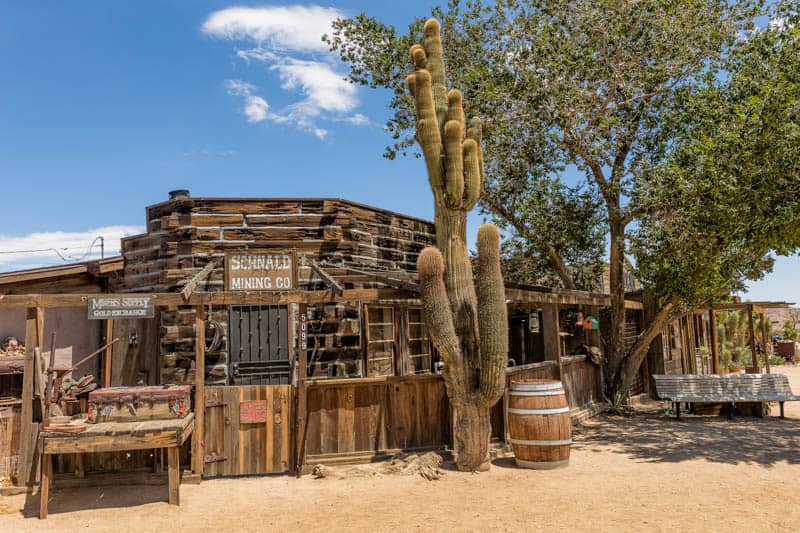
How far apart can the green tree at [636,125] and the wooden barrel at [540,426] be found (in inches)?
192

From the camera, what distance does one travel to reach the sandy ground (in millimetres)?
5816

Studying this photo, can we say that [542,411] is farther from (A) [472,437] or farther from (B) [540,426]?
(A) [472,437]

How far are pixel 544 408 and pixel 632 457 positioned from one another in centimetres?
180

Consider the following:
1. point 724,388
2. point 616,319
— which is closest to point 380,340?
point 616,319

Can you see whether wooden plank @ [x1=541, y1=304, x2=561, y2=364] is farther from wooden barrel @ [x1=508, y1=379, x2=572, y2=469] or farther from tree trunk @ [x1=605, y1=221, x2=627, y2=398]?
tree trunk @ [x1=605, y1=221, x2=627, y2=398]

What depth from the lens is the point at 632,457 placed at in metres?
8.53

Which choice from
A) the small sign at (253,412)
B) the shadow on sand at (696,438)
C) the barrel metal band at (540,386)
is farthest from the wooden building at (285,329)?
the shadow on sand at (696,438)

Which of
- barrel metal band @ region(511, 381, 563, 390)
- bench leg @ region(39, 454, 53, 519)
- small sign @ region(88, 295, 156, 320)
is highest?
small sign @ region(88, 295, 156, 320)

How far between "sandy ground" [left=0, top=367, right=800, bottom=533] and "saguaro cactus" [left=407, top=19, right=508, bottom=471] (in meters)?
0.89

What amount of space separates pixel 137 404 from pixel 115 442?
26.6 inches

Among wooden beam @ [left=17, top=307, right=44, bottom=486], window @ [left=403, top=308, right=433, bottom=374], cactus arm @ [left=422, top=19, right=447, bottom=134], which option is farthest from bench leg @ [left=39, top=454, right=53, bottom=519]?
cactus arm @ [left=422, top=19, right=447, bottom=134]

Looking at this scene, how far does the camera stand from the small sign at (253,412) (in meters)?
7.78

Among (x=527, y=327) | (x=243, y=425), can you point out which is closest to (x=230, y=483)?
(x=243, y=425)

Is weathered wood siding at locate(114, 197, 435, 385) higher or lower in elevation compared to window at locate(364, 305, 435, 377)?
higher
